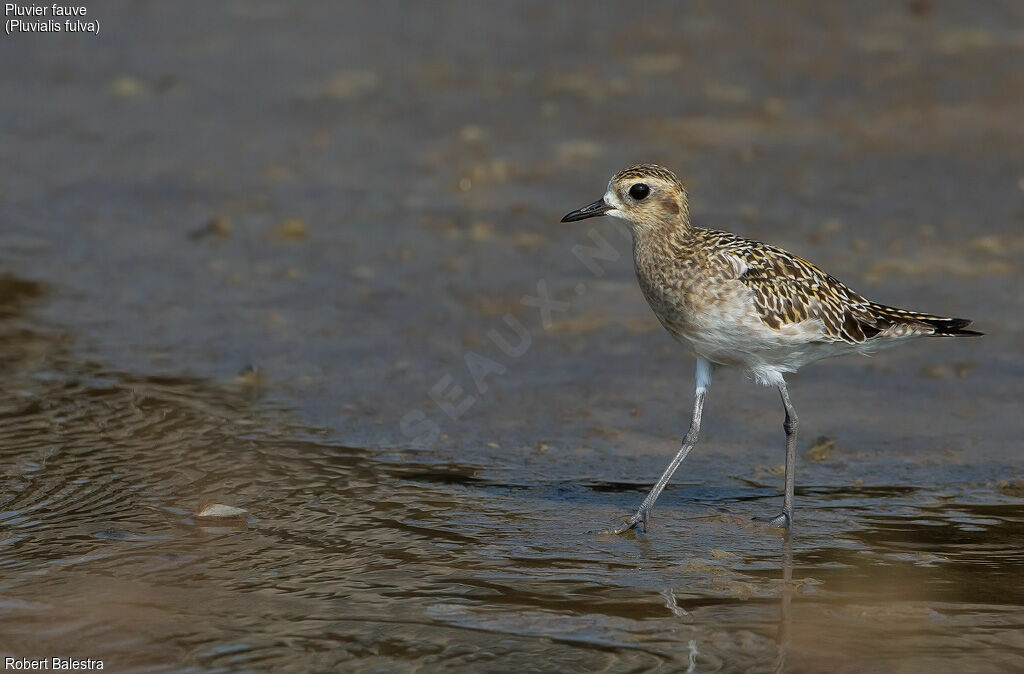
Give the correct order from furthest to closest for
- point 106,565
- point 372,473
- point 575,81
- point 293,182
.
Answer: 1. point 575,81
2. point 293,182
3. point 372,473
4. point 106,565

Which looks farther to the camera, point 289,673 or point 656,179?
point 656,179

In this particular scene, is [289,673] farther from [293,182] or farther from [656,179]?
[293,182]

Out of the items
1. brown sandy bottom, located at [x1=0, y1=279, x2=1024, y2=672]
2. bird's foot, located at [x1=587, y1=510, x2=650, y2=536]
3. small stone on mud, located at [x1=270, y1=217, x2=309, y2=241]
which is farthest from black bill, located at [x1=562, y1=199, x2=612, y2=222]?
small stone on mud, located at [x1=270, y1=217, x2=309, y2=241]

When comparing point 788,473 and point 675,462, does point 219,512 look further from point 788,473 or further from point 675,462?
point 788,473

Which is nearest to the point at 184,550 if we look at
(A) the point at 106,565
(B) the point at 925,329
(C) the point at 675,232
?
(A) the point at 106,565

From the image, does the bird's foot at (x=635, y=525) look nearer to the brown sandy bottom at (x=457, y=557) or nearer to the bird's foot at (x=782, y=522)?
the brown sandy bottom at (x=457, y=557)

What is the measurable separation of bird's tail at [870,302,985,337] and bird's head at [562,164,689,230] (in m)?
1.31

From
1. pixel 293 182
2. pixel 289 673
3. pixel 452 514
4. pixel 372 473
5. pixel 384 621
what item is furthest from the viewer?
pixel 293 182

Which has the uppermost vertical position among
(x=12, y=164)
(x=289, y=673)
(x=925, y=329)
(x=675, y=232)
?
(x=12, y=164)

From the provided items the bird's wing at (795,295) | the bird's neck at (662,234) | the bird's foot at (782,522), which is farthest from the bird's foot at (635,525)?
the bird's neck at (662,234)

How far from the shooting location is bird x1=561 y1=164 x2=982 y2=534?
326 inches

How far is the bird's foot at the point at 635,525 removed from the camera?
8195 mm

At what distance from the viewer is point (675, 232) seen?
8.74m

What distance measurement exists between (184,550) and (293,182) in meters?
7.14
